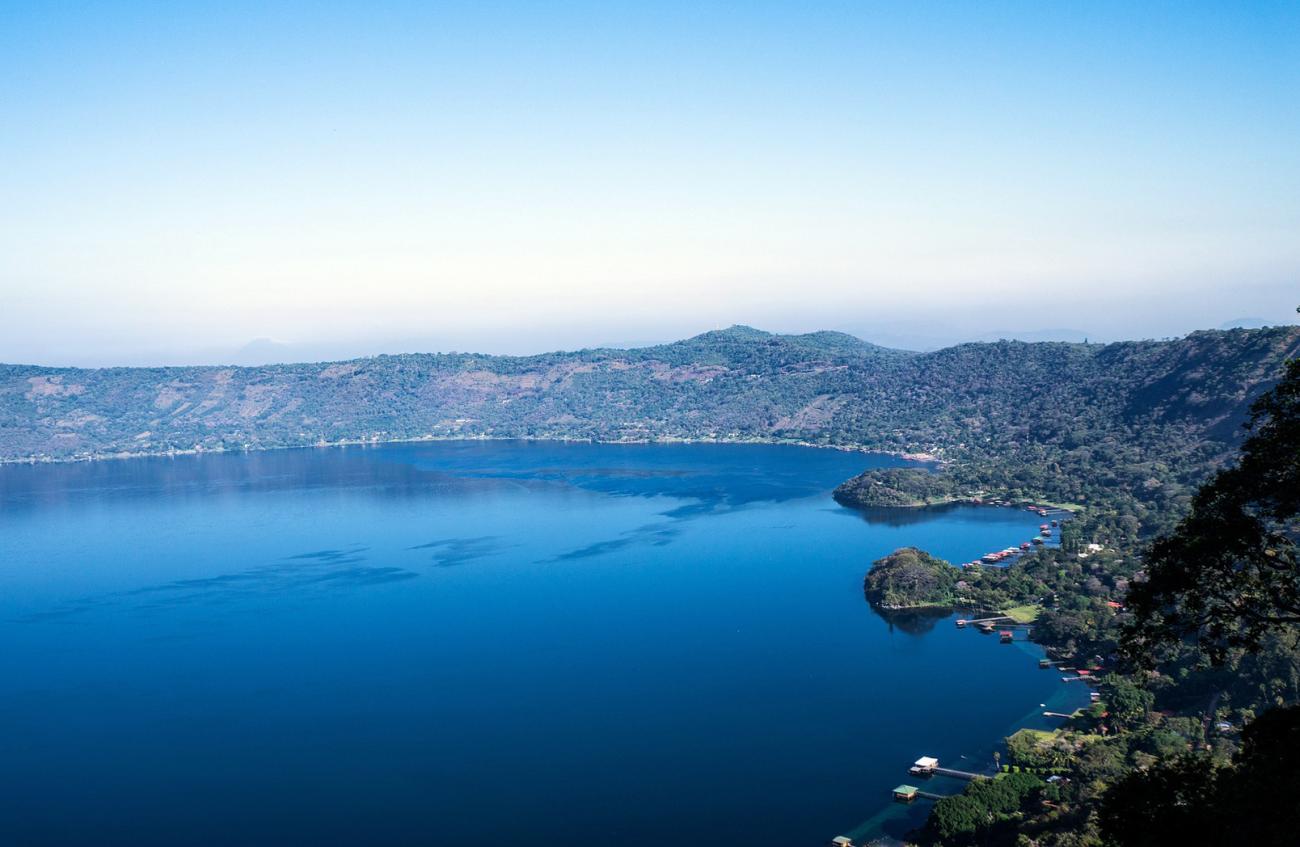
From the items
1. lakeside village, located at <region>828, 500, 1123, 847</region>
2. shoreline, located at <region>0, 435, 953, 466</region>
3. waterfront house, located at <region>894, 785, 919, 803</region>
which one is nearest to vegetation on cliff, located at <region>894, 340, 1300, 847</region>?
lakeside village, located at <region>828, 500, 1123, 847</region>

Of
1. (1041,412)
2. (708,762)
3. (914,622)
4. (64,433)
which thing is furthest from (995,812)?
(64,433)

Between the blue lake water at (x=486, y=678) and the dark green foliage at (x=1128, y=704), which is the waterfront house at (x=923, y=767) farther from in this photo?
the dark green foliage at (x=1128, y=704)

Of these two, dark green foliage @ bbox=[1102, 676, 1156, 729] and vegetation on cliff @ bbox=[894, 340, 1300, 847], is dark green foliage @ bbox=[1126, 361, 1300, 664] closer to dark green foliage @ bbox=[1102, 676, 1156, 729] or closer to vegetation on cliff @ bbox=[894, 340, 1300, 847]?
vegetation on cliff @ bbox=[894, 340, 1300, 847]

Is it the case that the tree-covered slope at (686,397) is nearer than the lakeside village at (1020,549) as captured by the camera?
No

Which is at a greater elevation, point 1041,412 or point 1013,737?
point 1041,412

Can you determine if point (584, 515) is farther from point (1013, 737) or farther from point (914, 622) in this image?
point (1013, 737)

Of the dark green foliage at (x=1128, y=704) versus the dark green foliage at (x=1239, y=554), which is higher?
the dark green foliage at (x=1239, y=554)

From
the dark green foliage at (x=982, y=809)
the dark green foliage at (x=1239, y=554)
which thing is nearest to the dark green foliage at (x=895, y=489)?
the dark green foliage at (x=982, y=809)

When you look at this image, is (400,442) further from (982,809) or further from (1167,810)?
(1167,810)
